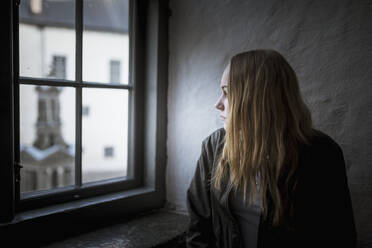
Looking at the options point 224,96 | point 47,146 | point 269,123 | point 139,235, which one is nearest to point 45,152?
point 47,146

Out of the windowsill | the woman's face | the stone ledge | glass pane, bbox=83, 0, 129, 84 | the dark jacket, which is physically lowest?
the stone ledge

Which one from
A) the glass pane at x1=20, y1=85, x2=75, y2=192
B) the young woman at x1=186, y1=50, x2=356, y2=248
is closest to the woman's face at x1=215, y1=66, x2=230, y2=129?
the young woman at x1=186, y1=50, x2=356, y2=248

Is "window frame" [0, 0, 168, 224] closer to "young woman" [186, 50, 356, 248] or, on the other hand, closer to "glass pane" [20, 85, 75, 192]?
"young woman" [186, 50, 356, 248]

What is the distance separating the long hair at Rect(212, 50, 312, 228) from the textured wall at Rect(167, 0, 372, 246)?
256 mm

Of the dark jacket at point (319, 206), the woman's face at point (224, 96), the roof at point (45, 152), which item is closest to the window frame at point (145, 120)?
the woman's face at point (224, 96)

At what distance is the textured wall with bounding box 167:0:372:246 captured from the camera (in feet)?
3.56

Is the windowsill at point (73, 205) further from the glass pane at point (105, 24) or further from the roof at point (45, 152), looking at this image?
the roof at point (45, 152)

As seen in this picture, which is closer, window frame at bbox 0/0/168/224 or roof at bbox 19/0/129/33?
roof at bbox 19/0/129/33

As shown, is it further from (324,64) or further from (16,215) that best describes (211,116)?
(16,215)

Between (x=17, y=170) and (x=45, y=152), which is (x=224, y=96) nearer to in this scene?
(x=17, y=170)

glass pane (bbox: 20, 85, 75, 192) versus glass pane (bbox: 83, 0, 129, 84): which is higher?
glass pane (bbox: 83, 0, 129, 84)

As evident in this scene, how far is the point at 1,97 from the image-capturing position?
3.28ft

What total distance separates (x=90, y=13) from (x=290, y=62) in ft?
3.25

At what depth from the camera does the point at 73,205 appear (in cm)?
126
